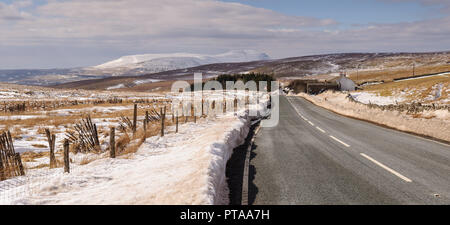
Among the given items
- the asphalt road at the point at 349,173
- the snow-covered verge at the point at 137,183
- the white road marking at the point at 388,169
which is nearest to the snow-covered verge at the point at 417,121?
the asphalt road at the point at 349,173

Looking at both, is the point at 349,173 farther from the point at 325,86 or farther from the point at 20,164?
the point at 325,86

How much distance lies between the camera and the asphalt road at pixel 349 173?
5527 millimetres

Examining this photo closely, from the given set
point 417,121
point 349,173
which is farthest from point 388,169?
point 417,121

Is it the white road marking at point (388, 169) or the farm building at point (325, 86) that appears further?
the farm building at point (325, 86)

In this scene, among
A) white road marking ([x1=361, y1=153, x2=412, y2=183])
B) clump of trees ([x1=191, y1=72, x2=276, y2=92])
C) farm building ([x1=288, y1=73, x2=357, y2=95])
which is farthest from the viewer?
clump of trees ([x1=191, y1=72, x2=276, y2=92])

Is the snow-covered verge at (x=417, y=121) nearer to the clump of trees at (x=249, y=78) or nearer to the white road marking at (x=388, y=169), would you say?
the white road marking at (x=388, y=169)

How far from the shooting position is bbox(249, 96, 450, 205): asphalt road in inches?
218

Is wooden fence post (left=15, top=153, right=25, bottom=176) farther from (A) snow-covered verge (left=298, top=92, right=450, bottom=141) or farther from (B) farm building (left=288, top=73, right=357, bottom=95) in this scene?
(B) farm building (left=288, top=73, right=357, bottom=95)

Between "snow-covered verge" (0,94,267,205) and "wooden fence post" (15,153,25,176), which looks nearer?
"snow-covered verge" (0,94,267,205)

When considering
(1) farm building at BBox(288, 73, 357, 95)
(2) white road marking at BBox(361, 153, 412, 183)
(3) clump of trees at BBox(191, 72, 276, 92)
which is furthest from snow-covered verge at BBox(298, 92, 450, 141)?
(3) clump of trees at BBox(191, 72, 276, 92)
